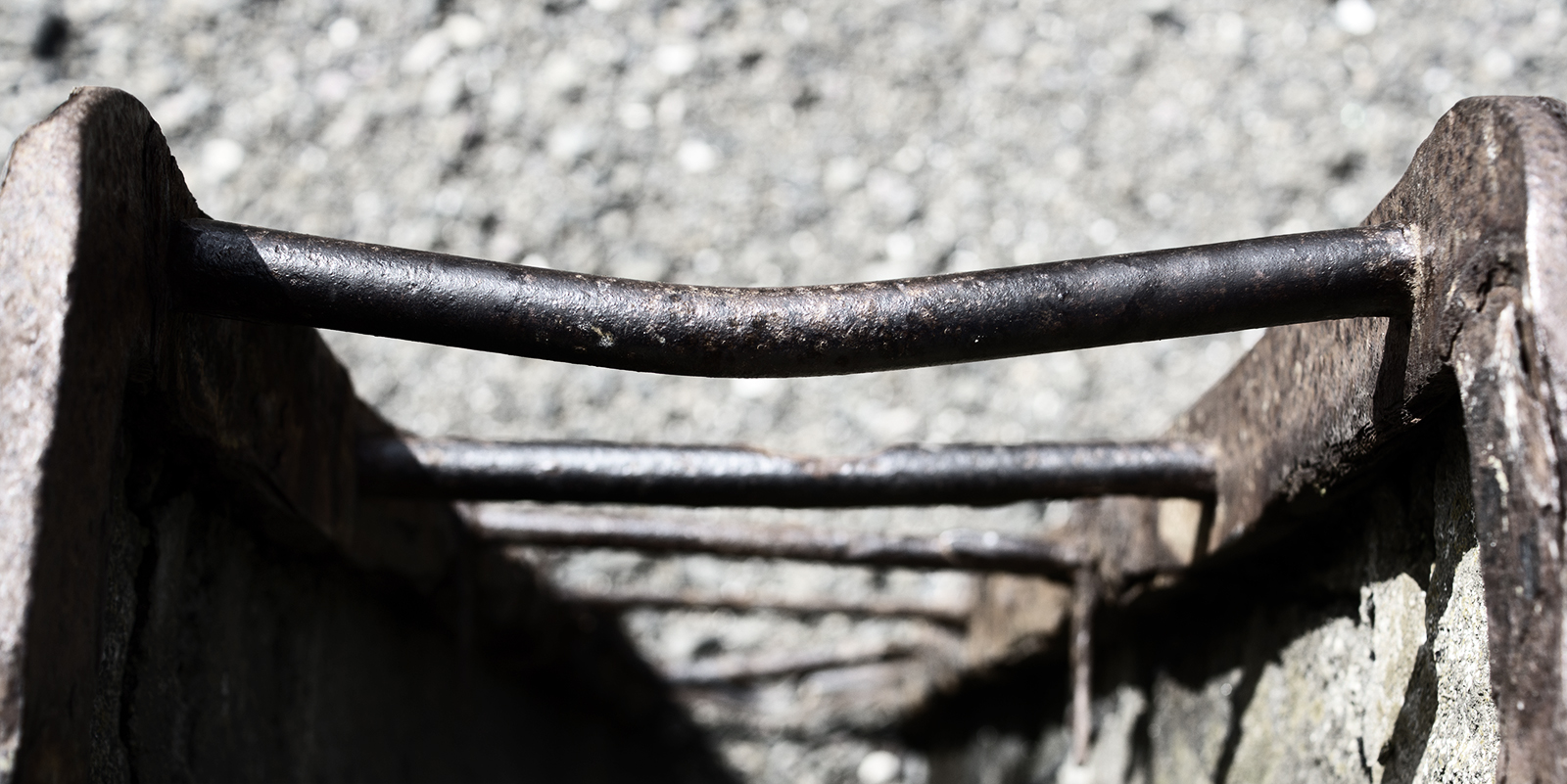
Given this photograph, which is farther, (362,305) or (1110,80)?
(1110,80)

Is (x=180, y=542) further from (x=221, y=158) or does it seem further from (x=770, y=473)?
(x=221, y=158)

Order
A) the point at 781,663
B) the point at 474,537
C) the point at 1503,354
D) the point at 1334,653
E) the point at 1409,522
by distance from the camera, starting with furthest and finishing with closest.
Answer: the point at 781,663 → the point at 474,537 → the point at 1334,653 → the point at 1409,522 → the point at 1503,354

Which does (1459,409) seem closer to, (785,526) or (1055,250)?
(785,526)

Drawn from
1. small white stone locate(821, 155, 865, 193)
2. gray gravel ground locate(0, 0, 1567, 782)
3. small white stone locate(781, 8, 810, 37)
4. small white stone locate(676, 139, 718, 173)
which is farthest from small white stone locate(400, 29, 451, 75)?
small white stone locate(821, 155, 865, 193)

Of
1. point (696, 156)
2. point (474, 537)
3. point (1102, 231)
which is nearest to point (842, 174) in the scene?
point (696, 156)

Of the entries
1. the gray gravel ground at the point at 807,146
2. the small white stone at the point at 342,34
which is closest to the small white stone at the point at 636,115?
the gray gravel ground at the point at 807,146

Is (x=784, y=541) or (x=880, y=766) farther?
(x=880, y=766)

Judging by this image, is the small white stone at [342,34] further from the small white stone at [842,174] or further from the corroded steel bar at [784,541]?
the corroded steel bar at [784,541]

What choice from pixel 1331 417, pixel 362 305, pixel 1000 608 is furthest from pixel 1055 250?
pixel 362 305
